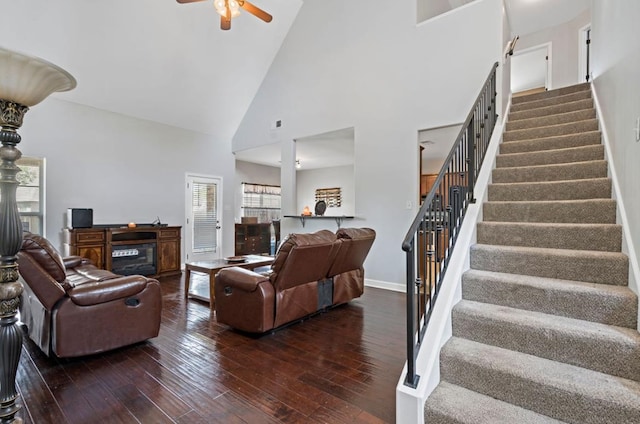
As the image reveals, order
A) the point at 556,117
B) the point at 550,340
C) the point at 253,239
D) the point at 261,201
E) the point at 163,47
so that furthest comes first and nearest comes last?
the point at 261,201
the point at 253,239
the point at 163,47
the point at 556,117
the point at 550,340

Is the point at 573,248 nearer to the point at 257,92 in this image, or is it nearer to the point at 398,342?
the point at 398,342

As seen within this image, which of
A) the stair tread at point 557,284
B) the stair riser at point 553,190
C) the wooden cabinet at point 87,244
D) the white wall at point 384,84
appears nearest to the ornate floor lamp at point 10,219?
the stair tread at point 557,284

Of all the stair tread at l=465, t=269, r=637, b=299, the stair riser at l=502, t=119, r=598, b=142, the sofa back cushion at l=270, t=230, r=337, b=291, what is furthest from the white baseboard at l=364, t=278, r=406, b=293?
the stair tread at l=465, t=269, r=637, b=299

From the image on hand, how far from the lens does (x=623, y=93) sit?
2.07 m

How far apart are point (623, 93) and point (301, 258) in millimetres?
2675

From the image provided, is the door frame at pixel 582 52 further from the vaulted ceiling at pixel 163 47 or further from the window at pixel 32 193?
the window at pixel 32 193

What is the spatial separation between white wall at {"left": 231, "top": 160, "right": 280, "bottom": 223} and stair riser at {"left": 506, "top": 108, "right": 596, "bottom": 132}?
6.96m

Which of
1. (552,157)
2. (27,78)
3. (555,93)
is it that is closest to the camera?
(27,78)

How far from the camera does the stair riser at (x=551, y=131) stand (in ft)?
10.7

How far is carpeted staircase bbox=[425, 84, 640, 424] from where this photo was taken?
→ 145cm

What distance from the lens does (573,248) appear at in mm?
2164

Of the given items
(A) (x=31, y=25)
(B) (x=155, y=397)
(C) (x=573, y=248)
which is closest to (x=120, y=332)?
(B) (x=155, y=397)

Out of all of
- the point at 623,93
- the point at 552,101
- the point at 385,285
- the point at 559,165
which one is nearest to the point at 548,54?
the point at 552,101

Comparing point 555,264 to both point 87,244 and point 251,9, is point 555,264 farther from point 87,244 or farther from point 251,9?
point 87,244
